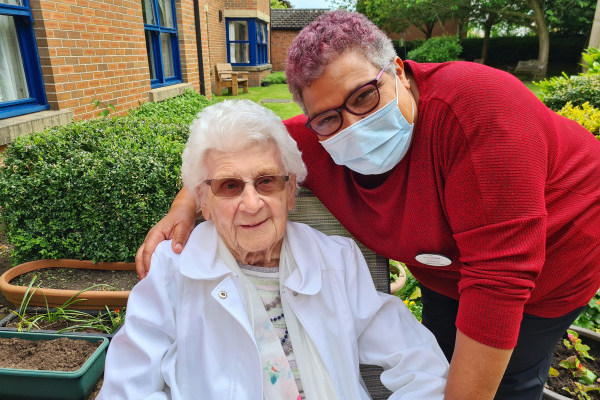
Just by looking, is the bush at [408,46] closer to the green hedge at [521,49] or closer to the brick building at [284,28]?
the brick building at [284,28]

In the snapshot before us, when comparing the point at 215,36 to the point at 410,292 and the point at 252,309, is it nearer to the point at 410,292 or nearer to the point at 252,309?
the point at 410,292

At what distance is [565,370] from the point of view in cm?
242

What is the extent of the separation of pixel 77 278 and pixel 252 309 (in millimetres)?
2021

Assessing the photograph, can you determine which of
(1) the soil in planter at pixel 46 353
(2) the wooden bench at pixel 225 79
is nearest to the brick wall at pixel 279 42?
(2) the wooden bench at pixel 225 79

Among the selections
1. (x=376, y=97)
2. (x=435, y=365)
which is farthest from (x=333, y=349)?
(x=376, y=97)

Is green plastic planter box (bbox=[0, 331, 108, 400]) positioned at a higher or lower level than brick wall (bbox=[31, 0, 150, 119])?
lower

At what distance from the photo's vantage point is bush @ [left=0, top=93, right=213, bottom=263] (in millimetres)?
3002

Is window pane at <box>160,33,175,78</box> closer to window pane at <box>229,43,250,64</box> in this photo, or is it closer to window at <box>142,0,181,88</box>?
window at <box>142,0,181,88</box>

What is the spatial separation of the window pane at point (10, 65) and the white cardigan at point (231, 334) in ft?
12.1

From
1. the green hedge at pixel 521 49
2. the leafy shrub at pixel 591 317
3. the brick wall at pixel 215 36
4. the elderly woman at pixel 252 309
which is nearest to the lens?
the elderly woman at pixel 252 309

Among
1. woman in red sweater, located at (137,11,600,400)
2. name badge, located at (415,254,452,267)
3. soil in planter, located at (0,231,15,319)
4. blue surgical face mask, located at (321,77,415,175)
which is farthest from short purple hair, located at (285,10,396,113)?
soil in planter, located at (0,231,15,319)

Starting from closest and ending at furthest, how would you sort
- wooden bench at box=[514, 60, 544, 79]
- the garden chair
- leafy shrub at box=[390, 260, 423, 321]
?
the garden chair < leafy shrub at box=[390, 260, 423, 321] < wooden bench at box=[514, 60, 544, 79]

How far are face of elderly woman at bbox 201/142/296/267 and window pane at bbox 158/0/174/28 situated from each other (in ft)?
22.7

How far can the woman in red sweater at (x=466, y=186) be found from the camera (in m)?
1.21
